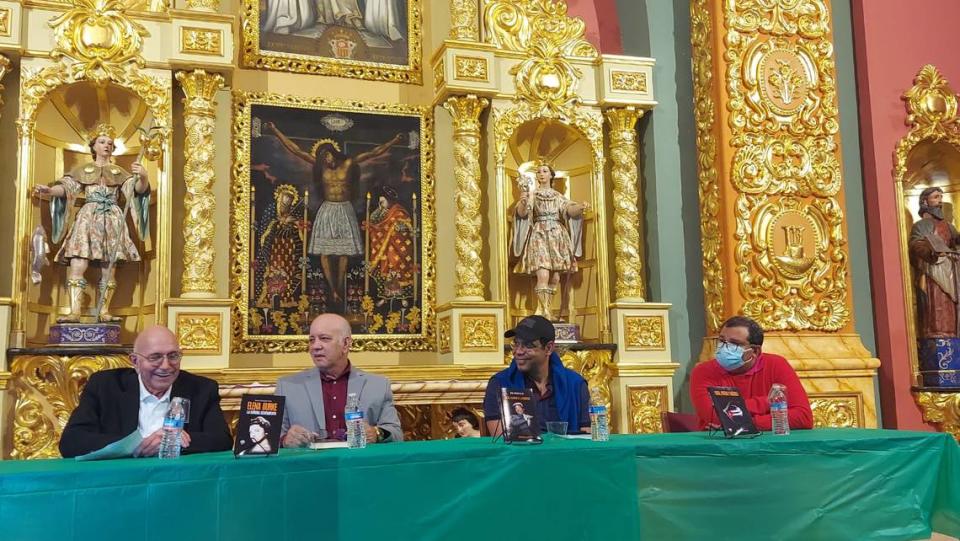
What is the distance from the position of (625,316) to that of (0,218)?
4831 mm

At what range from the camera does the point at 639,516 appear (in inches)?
121

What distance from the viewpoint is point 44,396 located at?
609cm

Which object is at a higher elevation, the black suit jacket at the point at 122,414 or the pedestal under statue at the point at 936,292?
the pedestal under statue at the point at 936,292

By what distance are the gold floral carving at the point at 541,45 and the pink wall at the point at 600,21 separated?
0.53 m

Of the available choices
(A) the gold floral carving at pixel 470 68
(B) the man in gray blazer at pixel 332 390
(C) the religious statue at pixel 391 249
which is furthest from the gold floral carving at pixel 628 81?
(B) the man in gray blazer at pixel 332 390

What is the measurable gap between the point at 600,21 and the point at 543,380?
212 inches

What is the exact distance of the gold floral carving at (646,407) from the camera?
23.8ft

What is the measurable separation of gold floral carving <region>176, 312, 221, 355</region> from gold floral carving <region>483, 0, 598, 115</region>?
3.21 meters

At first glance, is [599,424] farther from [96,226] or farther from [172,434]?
[96,226]

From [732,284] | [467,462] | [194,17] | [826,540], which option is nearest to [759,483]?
[826,540]

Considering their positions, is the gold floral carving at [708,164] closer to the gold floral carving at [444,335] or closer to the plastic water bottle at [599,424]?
the gold floral carving at [444,335]

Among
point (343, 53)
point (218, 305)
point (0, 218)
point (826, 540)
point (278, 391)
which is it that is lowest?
point (826, 540)

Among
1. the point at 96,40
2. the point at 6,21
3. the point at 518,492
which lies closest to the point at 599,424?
the point at 518,492

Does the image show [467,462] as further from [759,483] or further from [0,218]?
[0,218]
